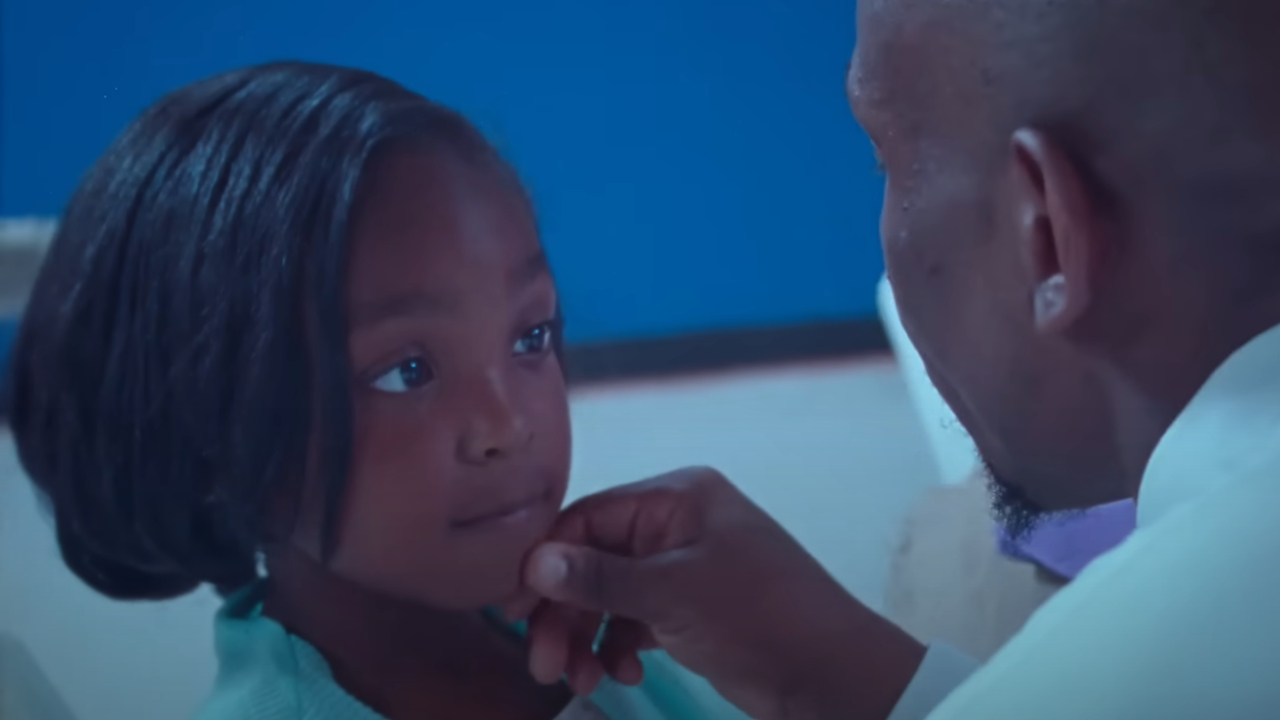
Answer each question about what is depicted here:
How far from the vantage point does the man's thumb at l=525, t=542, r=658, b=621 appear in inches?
19.7

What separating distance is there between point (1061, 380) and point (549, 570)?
0.22 metres

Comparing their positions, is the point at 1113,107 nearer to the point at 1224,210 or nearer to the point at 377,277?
the point at 1224,210

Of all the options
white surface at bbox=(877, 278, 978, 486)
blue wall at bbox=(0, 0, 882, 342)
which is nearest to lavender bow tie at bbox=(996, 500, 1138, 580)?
white surface at bbox=(877, 278, 978, 486)

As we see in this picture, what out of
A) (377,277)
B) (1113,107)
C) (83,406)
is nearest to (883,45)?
(1113,107)

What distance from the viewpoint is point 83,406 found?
467 mm

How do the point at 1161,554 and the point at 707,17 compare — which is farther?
the point at 707,17

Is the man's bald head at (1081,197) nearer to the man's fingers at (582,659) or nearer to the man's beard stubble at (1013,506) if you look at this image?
the man's beard stubble at (1013,506)

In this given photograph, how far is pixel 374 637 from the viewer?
0.52 metres

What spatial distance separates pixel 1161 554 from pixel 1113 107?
150 mm

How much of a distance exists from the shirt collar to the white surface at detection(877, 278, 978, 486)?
8.2 inches

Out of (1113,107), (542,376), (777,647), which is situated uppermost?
(1113,107)

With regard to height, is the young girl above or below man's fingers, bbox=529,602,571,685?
above

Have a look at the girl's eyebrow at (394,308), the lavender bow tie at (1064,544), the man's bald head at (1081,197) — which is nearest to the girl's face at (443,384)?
the girl's eyebrow at (394,308)

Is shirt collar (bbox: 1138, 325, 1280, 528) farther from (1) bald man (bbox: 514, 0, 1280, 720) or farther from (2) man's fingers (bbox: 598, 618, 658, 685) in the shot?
(2) man's fingers (bbox: 598, 618, 658, 685)
